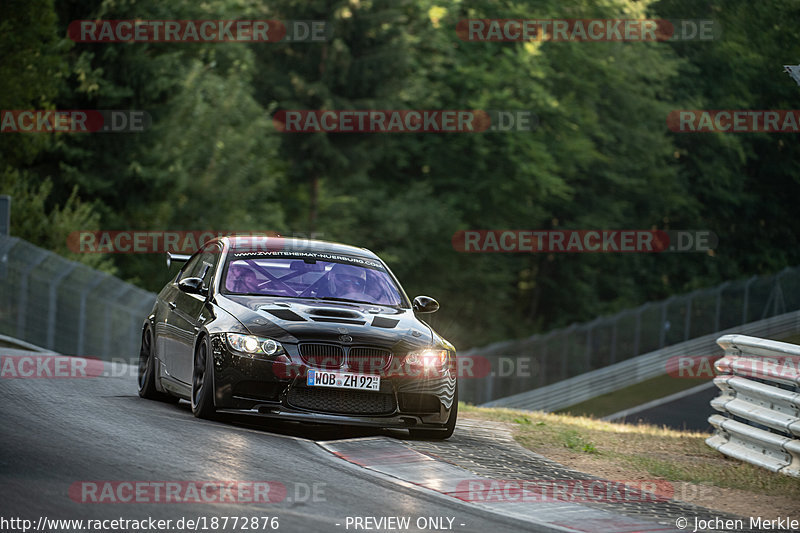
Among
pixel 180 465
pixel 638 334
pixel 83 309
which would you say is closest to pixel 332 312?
pixel 180 465

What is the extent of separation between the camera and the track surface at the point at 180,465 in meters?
7.05

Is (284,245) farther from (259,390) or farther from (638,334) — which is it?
(638,334)

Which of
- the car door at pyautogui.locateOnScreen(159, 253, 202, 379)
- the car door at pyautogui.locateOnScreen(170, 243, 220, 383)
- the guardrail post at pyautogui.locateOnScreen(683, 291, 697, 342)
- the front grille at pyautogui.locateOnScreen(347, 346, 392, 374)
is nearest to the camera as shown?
the front grille at pyautogui.locateOnScreen(347, 346, 392, 374)

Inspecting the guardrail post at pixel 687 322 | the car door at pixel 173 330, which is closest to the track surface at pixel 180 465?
the car door at pixel 173 330

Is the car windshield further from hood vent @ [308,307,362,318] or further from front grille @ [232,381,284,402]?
front grille @ [232,381,284,402]

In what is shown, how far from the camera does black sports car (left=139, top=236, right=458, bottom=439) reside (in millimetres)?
10141

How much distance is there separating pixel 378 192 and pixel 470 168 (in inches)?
177

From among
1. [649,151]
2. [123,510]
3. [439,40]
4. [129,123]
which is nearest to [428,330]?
[123,510]

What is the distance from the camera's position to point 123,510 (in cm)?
693

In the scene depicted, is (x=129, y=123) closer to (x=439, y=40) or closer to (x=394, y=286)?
(x=439, y=40)

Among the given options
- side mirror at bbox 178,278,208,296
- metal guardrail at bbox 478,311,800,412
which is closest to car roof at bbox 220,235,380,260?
side mirror at bbox 178,278,208,296

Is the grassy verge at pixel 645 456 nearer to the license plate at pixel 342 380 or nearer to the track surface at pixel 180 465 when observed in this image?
the track surface at pixel 180 465

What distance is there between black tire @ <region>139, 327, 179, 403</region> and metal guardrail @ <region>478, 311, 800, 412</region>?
89.3 feet

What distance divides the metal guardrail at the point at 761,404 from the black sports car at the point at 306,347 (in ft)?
8.86
